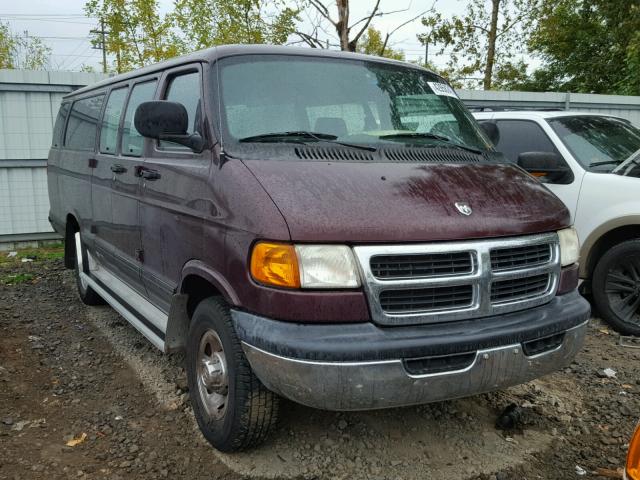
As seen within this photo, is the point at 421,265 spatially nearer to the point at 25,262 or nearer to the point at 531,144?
the point at 531,144

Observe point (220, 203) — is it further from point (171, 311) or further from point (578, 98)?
point (578, 98)

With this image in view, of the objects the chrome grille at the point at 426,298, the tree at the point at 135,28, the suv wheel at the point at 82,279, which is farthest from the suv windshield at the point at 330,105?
the tree at the point at 135,28

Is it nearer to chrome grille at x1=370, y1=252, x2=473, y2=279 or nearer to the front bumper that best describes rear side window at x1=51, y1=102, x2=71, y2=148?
the front bumper

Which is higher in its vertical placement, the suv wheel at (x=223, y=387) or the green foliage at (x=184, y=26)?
the green foliage at (x=184, y=26)

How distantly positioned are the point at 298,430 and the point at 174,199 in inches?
59.8

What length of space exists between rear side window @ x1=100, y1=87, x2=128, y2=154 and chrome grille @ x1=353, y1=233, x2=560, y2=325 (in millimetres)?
2802

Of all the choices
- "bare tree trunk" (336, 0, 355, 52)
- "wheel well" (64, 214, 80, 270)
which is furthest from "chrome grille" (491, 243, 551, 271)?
"bare tree trunk" (336, 0, 355, 52)

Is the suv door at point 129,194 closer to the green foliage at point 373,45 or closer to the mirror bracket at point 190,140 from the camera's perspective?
the mirror bracket at point 190,140

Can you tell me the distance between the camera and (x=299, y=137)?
3.20 m

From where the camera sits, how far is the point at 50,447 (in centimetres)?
323

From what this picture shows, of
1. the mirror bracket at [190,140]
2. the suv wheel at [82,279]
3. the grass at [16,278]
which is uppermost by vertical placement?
the mirror bracket at [190,140]

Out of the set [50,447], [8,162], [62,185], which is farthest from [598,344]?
[8,162]

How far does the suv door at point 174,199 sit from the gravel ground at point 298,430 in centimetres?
74

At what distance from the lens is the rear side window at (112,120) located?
4.50 m
